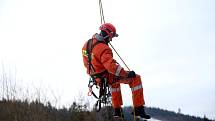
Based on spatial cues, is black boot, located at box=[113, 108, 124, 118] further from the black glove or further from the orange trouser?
the black glove

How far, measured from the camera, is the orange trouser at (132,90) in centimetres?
913

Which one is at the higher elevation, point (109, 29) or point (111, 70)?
point (109, 29)

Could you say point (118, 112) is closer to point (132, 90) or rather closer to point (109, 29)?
point (132, 90)

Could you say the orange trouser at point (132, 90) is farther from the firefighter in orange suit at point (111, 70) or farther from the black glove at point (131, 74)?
the black glove at point (131, 74)

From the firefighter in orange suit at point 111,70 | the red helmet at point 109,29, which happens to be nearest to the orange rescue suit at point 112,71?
the firefighter in orange suit at point 111,70

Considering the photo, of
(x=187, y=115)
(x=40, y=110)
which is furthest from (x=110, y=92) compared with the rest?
(x=187, y=115)

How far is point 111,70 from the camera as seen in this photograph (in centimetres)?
891

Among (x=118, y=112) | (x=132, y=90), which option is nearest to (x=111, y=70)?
(x=132, y=90)

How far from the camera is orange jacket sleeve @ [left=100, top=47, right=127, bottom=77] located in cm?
890

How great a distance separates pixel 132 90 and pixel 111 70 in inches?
27.1

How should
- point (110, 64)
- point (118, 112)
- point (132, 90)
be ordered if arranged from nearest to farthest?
point (110, 64) → point (132, 90) → point (118, 112)

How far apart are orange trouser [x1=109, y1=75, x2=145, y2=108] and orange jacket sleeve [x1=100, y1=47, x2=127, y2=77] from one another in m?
0.29

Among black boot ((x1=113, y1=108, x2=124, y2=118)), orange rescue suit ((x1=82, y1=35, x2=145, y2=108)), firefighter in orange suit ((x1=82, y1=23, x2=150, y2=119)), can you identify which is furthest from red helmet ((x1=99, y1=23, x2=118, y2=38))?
black boot ((x1=113, y1=108, x2=124, y2=118))

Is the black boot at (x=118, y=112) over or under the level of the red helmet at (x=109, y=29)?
under
